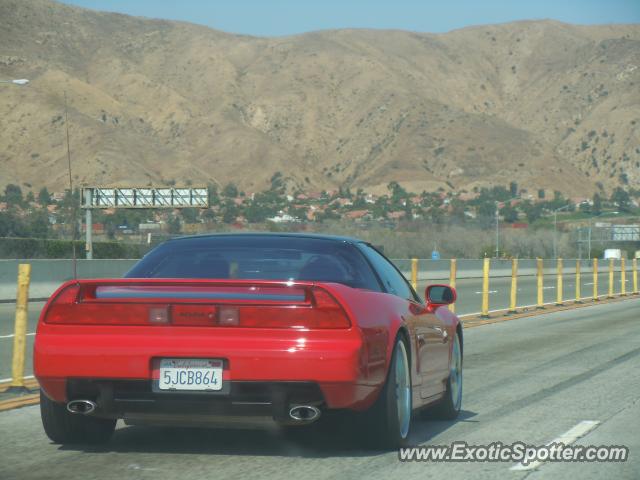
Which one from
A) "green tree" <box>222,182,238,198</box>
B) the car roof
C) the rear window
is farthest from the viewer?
"green tree" <box>222,182,238,198</box>

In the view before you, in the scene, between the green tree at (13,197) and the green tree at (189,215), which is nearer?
the green tree at (13,197)

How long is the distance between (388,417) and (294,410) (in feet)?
2.27

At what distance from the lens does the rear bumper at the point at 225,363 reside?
6.54 metres

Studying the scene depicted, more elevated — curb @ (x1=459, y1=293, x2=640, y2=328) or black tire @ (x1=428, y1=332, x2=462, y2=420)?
black tire @ (x1=428, y1=332, x2=462, y2=420)

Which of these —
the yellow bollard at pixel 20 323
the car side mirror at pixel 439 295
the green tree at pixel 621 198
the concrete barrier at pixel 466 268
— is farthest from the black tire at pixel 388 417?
the green tree at pixel 621 198

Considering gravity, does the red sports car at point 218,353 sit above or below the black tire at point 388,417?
above

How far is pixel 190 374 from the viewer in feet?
21.7

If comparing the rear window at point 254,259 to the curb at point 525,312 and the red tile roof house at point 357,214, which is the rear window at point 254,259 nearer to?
the curb at point 525,312

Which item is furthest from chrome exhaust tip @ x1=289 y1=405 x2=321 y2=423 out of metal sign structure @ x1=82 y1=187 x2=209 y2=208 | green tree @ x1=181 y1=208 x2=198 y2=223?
green tree @ x1=181 y1=208 x2=198 y2=223

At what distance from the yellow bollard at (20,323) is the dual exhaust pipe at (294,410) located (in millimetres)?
3452

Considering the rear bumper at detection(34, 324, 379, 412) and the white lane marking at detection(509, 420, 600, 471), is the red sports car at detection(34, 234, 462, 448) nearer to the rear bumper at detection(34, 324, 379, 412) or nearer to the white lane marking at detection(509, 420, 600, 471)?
the rear bumper at detection(34, 324, 379, 412)

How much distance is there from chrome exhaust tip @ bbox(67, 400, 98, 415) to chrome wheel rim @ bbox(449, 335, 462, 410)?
3.11 meters
